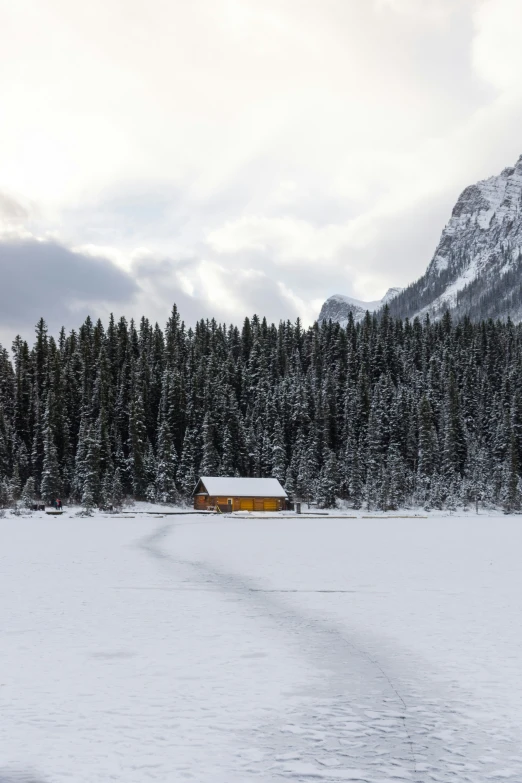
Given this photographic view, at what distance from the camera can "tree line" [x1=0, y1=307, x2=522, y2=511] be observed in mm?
103375

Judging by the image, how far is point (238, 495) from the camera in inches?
3548

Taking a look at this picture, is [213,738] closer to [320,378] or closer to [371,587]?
[371,587]

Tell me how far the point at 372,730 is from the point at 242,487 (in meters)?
84.1

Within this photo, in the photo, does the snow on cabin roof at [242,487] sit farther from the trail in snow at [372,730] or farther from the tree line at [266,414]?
the trail in snow at [372,730]

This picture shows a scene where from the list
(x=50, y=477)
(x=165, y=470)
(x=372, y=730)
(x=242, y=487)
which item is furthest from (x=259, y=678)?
(x=165, y=470)

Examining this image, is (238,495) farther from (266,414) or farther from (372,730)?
(372,730)

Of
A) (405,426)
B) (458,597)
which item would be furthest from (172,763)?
(405,426)

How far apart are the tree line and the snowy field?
229ft

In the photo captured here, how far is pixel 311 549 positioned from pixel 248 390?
107m

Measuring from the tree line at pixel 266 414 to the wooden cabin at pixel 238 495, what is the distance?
393 inches

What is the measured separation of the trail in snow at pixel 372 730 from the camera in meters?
6.98

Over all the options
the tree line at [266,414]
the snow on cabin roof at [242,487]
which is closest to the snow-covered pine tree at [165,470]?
the tree line at [266,414]

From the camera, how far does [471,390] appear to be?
144500 millimetres

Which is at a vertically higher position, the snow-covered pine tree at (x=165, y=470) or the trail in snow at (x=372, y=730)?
the snow-covered pine tree at (x=165, y=470)
